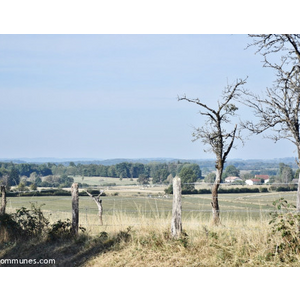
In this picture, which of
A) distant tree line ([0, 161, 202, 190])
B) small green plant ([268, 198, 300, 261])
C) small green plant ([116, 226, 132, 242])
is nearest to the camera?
small green plant ([268, 198, 300, 261])

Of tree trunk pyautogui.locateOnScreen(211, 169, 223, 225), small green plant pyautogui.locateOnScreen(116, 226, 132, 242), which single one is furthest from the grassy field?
tree trunk pyautogui.locateOnScreen(211, 169, 223, 225)

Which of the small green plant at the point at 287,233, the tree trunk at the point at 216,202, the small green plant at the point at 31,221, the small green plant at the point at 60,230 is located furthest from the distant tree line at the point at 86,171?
the small green plant at the point at 287,233

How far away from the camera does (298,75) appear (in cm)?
1195

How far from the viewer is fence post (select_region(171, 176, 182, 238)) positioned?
8.55 m

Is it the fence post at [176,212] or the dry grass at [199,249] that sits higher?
the fence post at [176,212]

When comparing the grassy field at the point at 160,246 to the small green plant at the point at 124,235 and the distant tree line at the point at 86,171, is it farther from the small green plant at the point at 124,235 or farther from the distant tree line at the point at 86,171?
the distant tree line at the point at 86,171

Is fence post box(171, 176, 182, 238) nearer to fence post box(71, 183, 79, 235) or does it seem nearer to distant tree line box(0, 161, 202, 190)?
fence post box(71, 183, 79, 235)

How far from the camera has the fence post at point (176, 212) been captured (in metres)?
8.55

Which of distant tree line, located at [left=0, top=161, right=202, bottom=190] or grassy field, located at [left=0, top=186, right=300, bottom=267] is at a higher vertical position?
distant tree line, located at [left=0, top=161, right=202, bottom=190]

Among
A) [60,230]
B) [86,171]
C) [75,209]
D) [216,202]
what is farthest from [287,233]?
[86,171]

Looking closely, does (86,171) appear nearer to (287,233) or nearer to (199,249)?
(199,249)

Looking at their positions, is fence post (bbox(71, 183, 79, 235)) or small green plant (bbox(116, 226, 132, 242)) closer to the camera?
small green plant (bbox(116, 226, 132, 242))
